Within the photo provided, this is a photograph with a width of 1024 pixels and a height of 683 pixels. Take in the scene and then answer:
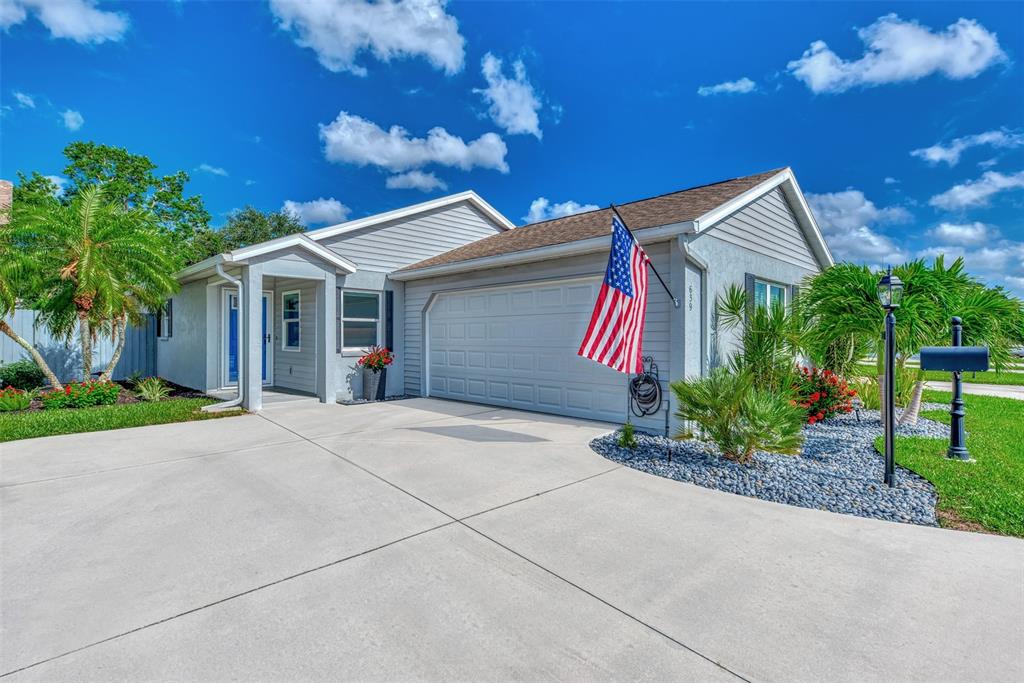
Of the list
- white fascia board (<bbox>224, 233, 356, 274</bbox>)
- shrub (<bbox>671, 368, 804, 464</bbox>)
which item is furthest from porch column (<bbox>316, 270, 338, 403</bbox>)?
shrub (<bbox>671, 368, 804, 464</bbox>)

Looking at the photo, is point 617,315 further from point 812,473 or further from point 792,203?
point 792,203

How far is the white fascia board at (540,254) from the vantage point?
639 centimetres

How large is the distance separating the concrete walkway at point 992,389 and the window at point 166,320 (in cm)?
1997

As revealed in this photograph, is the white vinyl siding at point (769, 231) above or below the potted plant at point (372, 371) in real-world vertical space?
above

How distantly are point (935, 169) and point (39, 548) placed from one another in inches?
1017

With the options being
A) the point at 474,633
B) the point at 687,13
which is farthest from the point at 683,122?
the point at 474,633

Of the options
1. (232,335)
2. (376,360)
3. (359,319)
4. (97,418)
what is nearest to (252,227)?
(232,335)

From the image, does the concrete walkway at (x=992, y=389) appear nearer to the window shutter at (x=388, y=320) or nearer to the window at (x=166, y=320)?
the window shutter at (x=388, y=320)

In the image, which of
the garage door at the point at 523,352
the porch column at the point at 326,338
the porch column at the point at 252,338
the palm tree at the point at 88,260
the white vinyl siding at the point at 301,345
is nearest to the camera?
the garage door at the point at 523,352

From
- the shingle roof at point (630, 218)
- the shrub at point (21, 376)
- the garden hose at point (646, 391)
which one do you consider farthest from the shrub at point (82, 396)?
the garden hose at point (646, 391)

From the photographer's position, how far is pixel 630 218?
805 cm

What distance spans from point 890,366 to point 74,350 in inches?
674

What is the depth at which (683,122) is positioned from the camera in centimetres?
1288

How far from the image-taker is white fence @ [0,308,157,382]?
11.3 metres
